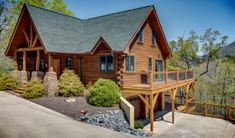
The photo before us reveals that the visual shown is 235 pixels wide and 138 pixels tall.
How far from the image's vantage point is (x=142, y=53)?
19.8 metres

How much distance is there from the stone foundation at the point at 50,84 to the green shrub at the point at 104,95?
336 centimetres

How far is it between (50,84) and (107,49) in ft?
17.3

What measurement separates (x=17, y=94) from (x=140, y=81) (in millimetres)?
10494

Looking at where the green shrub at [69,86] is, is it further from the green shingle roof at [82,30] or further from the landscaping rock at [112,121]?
the landscaping rock at [112,121]

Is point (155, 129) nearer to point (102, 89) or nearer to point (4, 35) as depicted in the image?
point (102, 89)

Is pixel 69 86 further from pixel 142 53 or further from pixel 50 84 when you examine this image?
pixel 142 53

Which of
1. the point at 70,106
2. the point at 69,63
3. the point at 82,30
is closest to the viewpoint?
the point at 70,106

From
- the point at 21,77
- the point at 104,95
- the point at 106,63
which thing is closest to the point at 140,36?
the point at 106,63

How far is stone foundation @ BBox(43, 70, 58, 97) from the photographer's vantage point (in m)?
16.6

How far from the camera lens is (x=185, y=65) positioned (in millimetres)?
41000

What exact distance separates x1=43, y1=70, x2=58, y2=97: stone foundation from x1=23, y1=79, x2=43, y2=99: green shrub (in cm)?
45

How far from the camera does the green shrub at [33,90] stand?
16.4 meters

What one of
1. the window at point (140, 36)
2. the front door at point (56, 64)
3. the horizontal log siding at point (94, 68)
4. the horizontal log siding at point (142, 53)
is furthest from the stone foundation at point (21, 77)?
the window at point (140, 36)

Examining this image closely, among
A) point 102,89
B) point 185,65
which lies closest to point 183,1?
point 102,89
